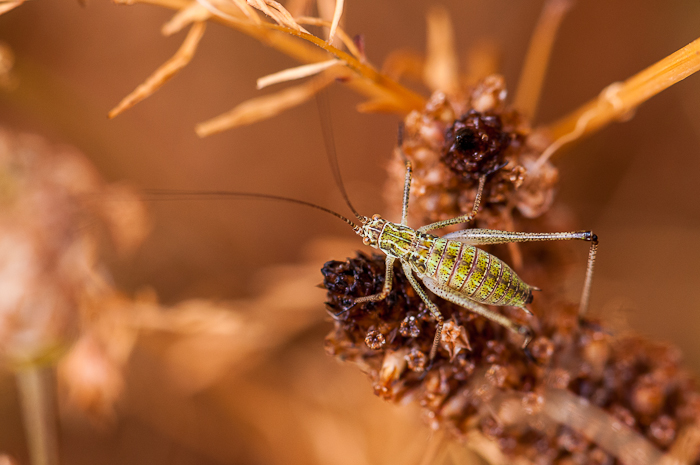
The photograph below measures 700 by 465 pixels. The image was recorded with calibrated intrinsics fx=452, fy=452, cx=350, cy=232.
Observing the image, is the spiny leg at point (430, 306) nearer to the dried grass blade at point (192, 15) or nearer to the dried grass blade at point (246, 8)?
the dried grass blade at point (246, 8)

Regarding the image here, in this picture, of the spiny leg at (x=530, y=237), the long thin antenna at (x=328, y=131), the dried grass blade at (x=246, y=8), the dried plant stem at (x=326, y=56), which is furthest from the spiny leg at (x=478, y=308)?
the long thin antenna at (x=328, y=131)

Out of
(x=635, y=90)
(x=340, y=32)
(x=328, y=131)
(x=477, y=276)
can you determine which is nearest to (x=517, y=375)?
(x=477, y=276)

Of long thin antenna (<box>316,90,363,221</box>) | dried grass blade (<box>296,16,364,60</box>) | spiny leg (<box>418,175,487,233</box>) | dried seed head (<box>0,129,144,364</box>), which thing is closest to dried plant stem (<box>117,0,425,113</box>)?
dried grass blade (<box>296,16,364,60</box>)

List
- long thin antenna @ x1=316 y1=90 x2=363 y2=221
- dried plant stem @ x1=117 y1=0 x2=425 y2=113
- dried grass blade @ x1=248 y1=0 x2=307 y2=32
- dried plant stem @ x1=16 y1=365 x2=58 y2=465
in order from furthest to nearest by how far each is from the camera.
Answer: long thin antenna @ x1=316 y1=90 x2=363 y2=221 < dried plant stem @ x1=16 y1=365 x2=58 y2=465 < dried plant stem @ x1=117 y1=0 x2=425 y2=113 < dried grass blade @ x1=248 y1=0 x2=307 y2=32

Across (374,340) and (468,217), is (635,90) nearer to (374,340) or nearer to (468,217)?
(468,217)

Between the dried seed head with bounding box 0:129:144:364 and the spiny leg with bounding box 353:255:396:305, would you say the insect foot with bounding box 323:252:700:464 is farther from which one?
the dried seed head with bounding box 0:129:144:364

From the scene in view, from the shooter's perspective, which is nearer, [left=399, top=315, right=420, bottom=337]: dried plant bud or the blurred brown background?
[left=399, top=315, right=420, bottom=337]: dried plant bud

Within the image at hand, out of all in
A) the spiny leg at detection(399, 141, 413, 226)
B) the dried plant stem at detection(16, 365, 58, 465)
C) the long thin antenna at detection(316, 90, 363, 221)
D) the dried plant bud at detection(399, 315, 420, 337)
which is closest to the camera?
the dried plant bud at detection(399, 315, 420, 337)

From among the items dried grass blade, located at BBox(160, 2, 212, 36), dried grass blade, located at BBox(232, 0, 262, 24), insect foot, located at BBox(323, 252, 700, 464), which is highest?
dried grass blade, located at BBox(160, 2, 212, 36)
